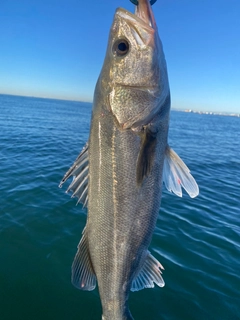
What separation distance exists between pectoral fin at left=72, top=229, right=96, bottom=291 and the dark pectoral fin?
1.12 m

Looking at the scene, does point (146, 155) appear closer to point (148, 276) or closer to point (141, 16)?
point (141, 16)

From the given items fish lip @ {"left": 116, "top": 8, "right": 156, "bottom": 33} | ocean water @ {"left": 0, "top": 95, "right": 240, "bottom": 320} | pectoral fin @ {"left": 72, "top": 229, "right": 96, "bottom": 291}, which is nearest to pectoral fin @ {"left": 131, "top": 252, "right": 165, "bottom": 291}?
pectoral fin @ {"left": 72, "top": 229, "right": 96, "bottom": 291}

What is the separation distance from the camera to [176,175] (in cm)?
304

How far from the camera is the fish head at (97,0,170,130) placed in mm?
2641

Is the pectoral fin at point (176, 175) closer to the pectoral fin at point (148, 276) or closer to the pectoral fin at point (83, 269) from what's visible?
the pectoral fin at point (148, 276)

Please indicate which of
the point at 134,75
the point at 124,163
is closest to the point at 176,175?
the point at 124,163

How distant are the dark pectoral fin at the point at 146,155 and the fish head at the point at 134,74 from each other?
154 millimetres

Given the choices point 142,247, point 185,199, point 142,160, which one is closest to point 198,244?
point 185,199

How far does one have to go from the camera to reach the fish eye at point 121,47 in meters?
2.69

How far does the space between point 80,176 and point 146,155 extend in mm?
888

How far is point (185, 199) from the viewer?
11.6 m

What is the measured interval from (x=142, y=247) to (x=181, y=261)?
4852mm

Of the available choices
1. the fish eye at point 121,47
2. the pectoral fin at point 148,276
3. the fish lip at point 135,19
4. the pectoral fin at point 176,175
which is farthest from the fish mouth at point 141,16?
the pectoral fin at point 148,276

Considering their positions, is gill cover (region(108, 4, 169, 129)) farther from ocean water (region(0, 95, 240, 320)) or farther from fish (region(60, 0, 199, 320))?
ocean water (region(0, 95, 240, 320))
